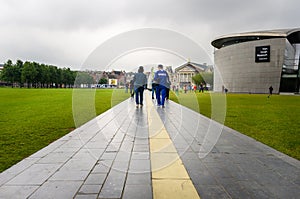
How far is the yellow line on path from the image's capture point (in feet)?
10.3

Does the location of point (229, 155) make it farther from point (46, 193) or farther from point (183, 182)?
point (46, 193)

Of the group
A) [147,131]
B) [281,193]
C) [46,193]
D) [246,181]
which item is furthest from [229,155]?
[46,193]

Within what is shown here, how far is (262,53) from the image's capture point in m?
67.9

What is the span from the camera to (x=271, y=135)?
23.5 ft

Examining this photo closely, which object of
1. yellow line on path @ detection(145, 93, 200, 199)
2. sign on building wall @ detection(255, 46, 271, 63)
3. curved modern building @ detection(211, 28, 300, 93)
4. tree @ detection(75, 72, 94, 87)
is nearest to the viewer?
yellow line on path @ detection(145, 93, 200, 199)

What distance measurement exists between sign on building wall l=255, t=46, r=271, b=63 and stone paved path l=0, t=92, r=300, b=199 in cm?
6879

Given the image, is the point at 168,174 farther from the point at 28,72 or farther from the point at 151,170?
the point at 28,72

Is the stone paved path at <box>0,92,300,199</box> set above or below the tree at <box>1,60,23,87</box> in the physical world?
below

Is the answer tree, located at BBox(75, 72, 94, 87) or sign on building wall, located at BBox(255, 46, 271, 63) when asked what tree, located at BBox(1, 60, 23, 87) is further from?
tree, located at BBox(75, 72, 94, 87)

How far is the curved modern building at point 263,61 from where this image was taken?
6350 cm

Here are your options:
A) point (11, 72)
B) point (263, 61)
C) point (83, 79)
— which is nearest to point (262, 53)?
point (263, 61)

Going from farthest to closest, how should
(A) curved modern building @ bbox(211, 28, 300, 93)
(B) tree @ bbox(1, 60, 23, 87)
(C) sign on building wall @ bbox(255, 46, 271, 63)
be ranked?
(B) tree @ bbox(1, 60, 23, 87), (C) sign on building wall @ bbox(255, 46, 271, 63), (A) curved modern building @ bbox(211, 28, 300, 93)

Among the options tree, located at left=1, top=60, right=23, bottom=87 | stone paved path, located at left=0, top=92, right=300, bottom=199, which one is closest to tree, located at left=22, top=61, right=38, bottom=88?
tree, located at left=1, top=60, right=23, bottom=87

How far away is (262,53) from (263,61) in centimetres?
233
